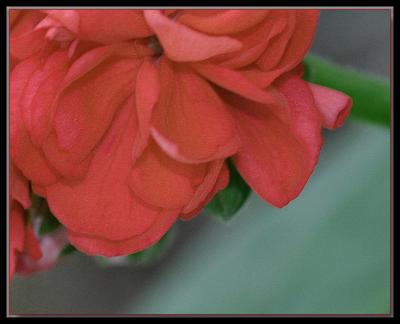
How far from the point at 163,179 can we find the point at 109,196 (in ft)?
0.08

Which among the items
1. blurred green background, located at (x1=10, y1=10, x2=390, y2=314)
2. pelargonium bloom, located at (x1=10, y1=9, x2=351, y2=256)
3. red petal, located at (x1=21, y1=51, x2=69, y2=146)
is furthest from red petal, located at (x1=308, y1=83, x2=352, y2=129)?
blurred green background, located at (x1=10, y1=10, x2=390, y2=314)

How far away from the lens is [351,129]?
0.81m

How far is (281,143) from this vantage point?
34 cm

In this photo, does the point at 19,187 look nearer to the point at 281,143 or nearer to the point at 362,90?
the point at 281,143

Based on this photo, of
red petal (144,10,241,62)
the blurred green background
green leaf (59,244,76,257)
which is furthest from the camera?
the blurred green background

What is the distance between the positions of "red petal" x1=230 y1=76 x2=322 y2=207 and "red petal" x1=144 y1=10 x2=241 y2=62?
0.15ft

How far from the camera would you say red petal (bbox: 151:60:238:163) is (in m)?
0.32

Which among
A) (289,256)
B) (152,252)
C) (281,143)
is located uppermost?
(281,143)

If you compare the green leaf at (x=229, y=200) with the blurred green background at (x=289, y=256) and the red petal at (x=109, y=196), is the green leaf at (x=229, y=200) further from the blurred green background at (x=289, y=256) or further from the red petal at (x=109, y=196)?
the blurred green background at (x=289, y=256)

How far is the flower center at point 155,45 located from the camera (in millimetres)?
322

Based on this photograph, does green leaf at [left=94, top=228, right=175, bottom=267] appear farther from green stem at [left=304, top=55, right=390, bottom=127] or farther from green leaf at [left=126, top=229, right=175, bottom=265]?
green stem at [left=304, top=55, right=390, bottom=127]

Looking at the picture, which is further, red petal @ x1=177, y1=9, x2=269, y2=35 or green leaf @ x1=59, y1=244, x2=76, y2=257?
green leaf @ x1=59, y1=244, x2=76, y2=257

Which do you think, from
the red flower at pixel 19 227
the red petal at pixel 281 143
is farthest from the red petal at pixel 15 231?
the red petal at pixel 281 143

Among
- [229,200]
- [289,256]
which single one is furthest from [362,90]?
[289,256]
